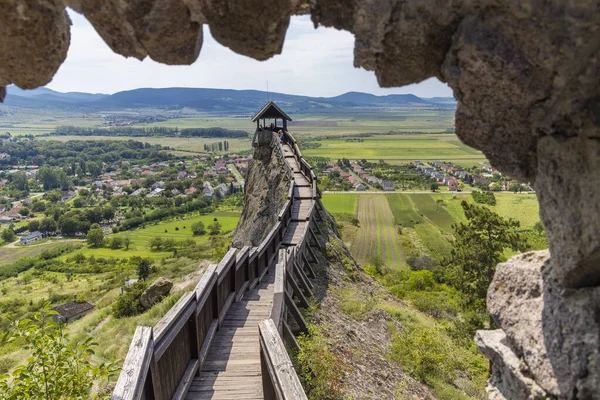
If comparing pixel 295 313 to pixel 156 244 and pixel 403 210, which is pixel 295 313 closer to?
pixel 156 244

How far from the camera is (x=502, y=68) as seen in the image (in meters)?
2.62

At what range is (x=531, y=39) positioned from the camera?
2484 mm

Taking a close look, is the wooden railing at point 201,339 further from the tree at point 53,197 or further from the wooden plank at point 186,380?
the tree at point 53,197

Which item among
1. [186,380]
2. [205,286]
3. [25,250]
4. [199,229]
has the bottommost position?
[25,250]

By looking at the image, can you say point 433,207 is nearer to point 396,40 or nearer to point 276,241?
point 276,241

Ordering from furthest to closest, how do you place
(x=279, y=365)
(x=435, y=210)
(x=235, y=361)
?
(x=435, y=210) < (x=235, y=361) < (x=279, y=365)

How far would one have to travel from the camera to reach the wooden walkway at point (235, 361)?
213 inches

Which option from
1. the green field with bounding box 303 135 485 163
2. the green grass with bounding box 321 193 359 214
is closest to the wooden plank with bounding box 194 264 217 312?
the green grass with bounding box 321 193 359 214

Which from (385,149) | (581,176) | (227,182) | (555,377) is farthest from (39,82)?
(385,149)

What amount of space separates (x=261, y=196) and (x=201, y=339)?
50.3ft

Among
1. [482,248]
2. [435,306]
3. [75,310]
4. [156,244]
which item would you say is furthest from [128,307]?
[156,244]

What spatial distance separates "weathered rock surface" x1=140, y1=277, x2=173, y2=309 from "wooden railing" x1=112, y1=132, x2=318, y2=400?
7.96 m

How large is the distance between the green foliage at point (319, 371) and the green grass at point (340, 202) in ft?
247

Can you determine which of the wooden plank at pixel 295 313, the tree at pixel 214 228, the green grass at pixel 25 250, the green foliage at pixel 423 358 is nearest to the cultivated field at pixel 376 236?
the tree at pixel 214 228
